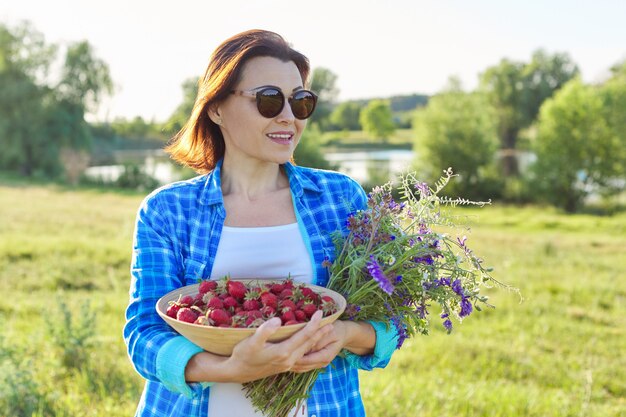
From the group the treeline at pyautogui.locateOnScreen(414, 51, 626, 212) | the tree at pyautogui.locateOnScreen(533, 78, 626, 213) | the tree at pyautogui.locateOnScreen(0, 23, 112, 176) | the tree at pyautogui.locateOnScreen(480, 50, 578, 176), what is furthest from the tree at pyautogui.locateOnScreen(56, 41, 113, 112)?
the tree at pyautogui.locateOnScreen(480, 50, 578, 176)

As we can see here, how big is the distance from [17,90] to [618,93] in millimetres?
40434

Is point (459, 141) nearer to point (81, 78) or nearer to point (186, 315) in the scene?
point (81, 78)

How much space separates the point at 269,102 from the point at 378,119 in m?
61.0

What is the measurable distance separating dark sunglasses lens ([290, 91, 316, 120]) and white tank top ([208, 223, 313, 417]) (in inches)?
16.3

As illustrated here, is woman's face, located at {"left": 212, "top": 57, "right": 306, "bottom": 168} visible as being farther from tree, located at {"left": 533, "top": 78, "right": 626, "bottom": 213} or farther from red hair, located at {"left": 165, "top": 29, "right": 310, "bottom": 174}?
tree, located at {"left": 533, "top": 78, "right": 626, "bottom": 213}

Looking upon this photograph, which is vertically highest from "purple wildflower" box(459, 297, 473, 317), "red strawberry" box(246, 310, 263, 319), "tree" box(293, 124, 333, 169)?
"red strawberry" box(246, 310, 263, 319)

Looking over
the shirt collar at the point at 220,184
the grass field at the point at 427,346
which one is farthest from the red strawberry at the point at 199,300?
the grass field at the point at 427,346

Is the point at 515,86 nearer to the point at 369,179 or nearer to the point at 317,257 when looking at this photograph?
the point at 369,179

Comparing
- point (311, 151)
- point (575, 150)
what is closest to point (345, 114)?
point (311, 151)

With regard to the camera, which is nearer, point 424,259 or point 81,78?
point 424,259

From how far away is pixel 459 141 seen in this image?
44438 millimetres

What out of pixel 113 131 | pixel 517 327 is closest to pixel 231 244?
pixel 517 327

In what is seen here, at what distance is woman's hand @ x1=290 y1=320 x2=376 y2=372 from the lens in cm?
182

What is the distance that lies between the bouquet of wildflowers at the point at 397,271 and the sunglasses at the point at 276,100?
0.40m
